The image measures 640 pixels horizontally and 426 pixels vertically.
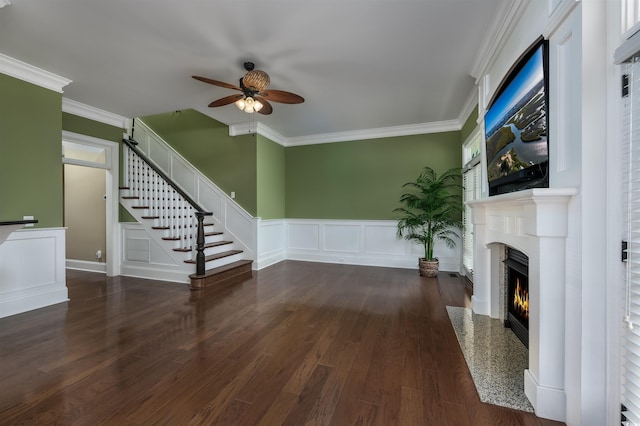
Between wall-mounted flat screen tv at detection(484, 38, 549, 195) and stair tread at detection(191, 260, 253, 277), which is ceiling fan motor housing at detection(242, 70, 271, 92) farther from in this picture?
stair tread at detection(191, 260, 253, 277)

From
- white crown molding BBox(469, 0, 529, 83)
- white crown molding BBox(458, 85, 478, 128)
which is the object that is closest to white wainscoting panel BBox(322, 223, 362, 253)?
white crown molding BBox(458, 85, 478, 128)

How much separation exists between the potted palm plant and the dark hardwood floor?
126cm

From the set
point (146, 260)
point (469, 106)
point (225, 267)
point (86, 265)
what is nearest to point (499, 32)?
point (469, 106)

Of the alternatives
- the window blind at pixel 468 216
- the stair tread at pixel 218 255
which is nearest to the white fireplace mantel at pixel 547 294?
the window blind at pixel 468 216

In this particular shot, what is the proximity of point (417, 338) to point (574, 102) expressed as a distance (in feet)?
6.65

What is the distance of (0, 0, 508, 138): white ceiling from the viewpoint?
2.12 m

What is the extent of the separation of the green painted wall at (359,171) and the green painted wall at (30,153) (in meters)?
3.78

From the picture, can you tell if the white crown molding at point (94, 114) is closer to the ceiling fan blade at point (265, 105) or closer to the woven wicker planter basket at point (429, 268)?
the ceiling fan blade at point (265, 105)

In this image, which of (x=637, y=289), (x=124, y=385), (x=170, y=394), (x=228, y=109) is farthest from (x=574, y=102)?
(x=228, y=109)

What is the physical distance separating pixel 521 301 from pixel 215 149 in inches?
211

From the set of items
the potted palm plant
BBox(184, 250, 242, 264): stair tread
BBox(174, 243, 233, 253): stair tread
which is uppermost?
the potted palm plant

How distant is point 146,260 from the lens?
14.7 ft

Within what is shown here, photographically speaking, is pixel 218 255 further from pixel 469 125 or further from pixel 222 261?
pixel 469 125

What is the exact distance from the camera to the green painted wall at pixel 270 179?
16.7 feet
